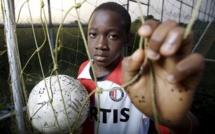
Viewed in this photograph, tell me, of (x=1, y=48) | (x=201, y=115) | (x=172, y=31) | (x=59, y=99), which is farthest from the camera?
(x=201, y=115)

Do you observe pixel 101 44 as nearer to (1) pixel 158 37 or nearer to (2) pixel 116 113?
(2) pixel 116 113

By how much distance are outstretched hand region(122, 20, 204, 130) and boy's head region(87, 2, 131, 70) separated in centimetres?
42

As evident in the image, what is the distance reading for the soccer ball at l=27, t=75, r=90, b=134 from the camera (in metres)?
0.87

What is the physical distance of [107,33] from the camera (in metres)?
0.90

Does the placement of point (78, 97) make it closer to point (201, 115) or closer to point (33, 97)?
point (33, 97)

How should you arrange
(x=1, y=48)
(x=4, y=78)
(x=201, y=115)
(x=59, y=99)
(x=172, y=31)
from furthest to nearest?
(x=201, y=115)
(x=1, y=48)
(x=4, y=78)
(x=59, y=99)
(x=172, y=31)

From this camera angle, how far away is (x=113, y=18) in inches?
36.1

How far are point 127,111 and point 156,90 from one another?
51 centimetres

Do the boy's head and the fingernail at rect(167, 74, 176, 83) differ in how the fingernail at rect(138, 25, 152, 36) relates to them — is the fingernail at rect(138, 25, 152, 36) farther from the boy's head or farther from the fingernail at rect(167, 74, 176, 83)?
the boy's head

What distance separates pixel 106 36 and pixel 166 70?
502 millimetres

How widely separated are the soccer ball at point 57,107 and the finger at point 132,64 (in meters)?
0.43

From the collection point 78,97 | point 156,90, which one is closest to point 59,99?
point 78,97

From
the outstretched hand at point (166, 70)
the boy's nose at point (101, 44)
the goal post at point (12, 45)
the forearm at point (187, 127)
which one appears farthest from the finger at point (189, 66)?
the goal post at point (12, 45)

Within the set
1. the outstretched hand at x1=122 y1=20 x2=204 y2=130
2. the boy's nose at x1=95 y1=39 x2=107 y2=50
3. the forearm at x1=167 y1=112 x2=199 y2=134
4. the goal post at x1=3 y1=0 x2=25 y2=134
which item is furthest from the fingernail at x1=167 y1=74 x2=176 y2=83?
the goal post at x1=3 y1=0 x2=25 y2=134
